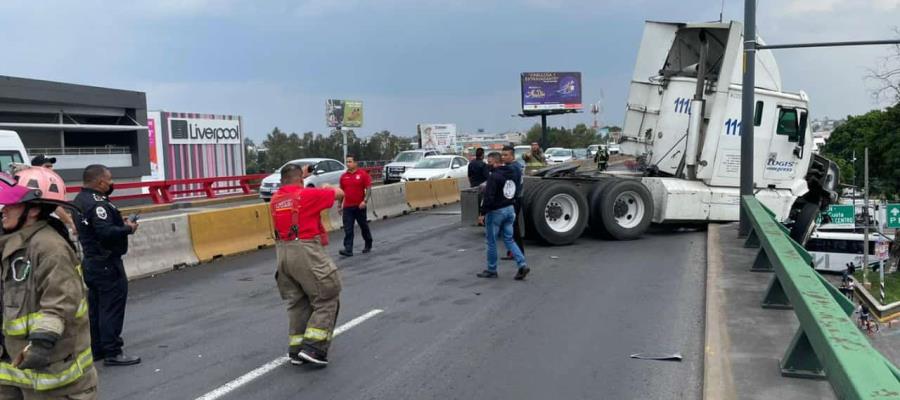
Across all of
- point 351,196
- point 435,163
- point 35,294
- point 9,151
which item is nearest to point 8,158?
point 9,151

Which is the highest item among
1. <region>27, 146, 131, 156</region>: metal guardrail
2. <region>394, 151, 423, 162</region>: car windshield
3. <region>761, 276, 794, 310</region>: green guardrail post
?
<region>27, 146, 131, 156</region>: metal guardrail

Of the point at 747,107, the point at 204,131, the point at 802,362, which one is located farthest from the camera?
the point at 204,131

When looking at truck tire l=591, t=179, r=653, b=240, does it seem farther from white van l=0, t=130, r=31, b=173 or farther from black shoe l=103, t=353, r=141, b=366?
white van l=0, t=130, r=31, b=173

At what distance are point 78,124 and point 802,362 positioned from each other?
117 feet

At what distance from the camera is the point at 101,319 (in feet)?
20.1

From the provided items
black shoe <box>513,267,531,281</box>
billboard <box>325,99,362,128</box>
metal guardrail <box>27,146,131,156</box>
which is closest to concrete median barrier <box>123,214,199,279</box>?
black shoe <box>513,267,531,281</box>

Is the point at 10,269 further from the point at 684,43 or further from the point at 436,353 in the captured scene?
the point at 684,43

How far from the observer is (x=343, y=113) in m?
64.5

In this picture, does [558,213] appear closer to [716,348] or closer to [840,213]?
[716,348]

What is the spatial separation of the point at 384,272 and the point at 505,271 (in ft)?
5.76

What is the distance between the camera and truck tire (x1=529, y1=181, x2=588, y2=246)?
40.4ft

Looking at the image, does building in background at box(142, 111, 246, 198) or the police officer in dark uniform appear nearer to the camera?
the police officer in dark uniform

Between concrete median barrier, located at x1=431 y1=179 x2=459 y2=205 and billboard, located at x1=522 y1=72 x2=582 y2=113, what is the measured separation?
49.7 metres

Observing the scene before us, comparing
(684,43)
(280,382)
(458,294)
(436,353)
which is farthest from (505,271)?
(684,43)
